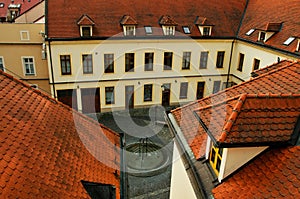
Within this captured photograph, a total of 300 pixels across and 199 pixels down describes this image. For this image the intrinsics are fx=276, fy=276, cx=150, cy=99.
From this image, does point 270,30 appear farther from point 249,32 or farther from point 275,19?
point 249,32

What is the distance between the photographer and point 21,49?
2064 cm

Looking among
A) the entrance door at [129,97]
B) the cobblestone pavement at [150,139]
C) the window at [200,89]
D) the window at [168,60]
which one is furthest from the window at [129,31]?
the window at [200,89]

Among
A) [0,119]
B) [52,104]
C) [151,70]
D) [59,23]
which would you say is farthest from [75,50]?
[0,119]

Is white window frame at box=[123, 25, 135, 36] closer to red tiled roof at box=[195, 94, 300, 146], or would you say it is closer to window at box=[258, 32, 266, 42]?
window at box=[258, 32, 266, 42]

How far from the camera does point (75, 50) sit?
20094 mm

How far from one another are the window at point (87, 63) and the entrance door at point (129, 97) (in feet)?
10.8

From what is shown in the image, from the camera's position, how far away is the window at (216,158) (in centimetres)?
605

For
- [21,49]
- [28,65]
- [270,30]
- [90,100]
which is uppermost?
[270,30]

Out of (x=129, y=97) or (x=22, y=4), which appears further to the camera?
(x=22, y=4)

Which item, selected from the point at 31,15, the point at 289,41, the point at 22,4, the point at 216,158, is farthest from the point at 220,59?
the point at 22,4

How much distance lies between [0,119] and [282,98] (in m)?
6.26

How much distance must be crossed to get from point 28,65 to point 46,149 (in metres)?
16.6

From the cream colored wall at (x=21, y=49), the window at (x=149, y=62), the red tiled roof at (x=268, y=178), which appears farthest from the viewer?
the window at (x=149, y=62)

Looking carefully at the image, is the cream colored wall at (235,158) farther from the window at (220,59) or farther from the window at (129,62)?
the window at (220,59)
